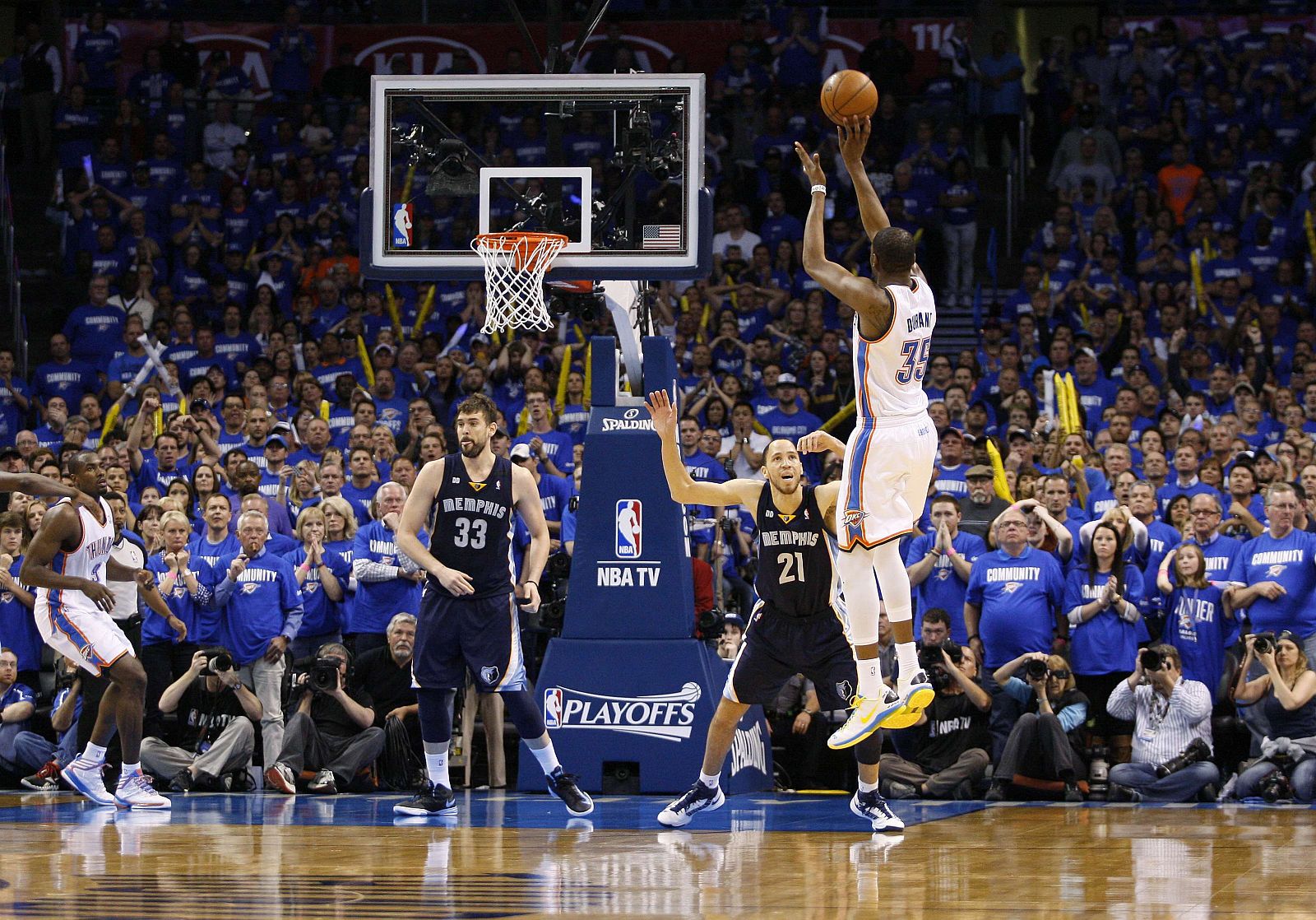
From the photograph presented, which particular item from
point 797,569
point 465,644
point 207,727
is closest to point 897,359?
point 797,569

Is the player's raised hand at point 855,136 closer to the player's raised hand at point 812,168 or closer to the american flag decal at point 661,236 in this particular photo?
the player's raised hand at point 812,168

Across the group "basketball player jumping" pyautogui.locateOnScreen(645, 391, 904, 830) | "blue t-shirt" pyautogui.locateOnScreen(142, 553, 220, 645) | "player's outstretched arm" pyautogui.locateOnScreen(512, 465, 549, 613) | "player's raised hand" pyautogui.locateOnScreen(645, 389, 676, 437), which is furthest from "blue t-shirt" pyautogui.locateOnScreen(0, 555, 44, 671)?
"player's raised hand" pyautogui.locateOnScreen(645, 389, 676, 437)

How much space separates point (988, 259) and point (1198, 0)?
5719mm

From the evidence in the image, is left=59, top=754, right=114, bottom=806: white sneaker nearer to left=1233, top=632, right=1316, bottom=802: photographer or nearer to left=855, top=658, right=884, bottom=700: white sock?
left=855, top=658, right=884, bottom=700: white sock

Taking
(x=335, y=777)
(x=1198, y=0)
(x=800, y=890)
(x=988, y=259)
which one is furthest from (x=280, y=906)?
(x=1198, y=0)

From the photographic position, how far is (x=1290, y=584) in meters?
12.3

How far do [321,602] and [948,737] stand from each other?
4901mm

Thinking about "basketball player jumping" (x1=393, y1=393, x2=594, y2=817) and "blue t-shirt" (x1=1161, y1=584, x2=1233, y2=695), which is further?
"blue t-shirt" (x1=1161, y1=584, x2=1233, y2=695)

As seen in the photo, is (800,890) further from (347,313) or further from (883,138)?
(883,138)

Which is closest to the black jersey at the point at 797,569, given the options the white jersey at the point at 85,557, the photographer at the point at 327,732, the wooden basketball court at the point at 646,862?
the wooden basketball court at the point at 646,862

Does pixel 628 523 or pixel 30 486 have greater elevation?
pixel 30 486

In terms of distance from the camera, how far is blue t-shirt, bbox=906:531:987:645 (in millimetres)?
13055

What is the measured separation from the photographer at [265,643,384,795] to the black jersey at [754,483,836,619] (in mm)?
3778

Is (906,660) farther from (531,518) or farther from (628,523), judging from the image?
(628,523)
